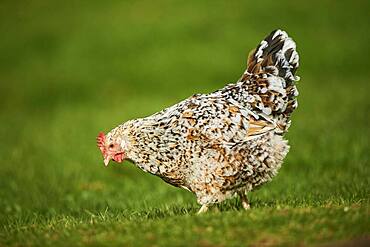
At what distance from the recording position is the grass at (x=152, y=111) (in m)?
8.27

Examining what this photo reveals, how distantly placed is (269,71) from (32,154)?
30.5 ft

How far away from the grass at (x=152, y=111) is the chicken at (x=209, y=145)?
0.47 m

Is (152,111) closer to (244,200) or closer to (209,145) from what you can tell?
(244,200)

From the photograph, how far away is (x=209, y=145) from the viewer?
943cm

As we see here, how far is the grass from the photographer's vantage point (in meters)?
8.27

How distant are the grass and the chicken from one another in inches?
18.3

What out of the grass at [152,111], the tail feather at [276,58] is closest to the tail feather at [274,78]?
the tail feather at [276,58]

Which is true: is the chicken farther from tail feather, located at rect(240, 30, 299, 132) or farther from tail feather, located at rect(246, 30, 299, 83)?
tail feather, located at rect(246, 30, 299, 83)

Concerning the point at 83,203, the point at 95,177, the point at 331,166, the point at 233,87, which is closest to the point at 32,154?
the point at 95,177

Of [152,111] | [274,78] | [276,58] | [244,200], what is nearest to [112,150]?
[244,200]

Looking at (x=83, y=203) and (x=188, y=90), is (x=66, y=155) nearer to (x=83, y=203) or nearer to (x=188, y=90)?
(x=83, y=203)

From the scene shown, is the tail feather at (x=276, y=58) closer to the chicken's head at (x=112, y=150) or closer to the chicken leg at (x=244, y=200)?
the chicken leg at (x=244, y=200)

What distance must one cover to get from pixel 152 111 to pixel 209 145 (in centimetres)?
1288

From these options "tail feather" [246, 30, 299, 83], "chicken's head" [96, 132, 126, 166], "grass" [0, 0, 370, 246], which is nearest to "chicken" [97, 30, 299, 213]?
"chicken's head" [96, 132, 126, 166]
